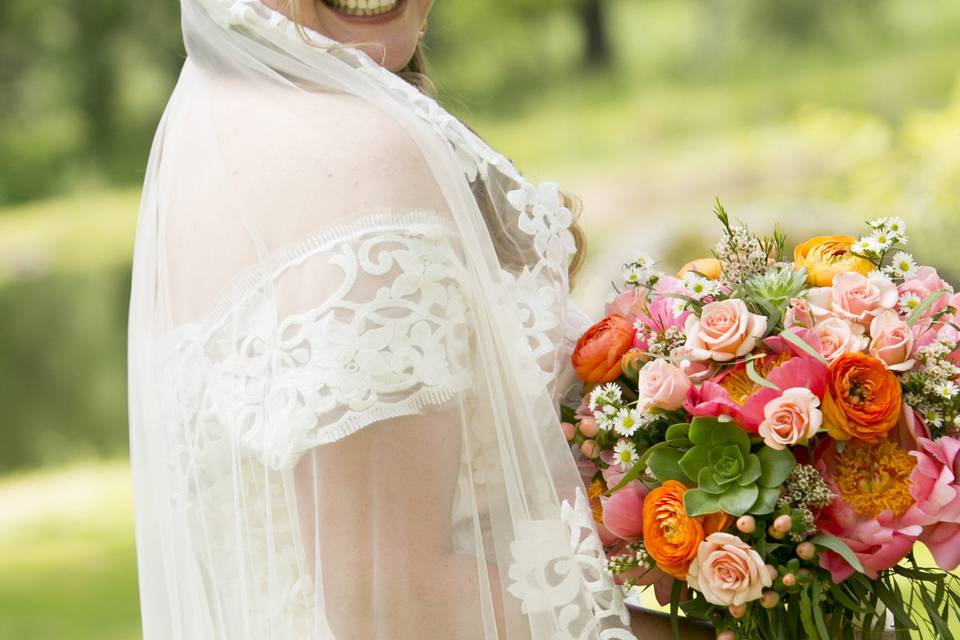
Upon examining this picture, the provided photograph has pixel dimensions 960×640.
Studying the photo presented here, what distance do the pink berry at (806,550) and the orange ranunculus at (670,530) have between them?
128mm

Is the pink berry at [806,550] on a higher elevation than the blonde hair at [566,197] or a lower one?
lower

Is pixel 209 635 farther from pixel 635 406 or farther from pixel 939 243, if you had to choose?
pixel 939 243

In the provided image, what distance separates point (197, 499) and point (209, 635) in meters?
0.22

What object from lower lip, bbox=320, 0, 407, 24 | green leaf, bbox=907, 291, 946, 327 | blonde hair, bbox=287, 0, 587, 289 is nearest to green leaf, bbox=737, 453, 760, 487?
green leaf, bbox=907, 291, 946, 327

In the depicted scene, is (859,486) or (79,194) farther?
(79,194)

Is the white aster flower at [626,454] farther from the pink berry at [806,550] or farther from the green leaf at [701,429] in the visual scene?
the pink berry at [806,550]

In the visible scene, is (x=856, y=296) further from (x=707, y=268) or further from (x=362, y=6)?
(x=362, y=6)

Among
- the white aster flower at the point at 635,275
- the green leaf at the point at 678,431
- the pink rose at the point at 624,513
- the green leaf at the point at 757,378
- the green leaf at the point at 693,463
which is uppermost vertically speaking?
the white aster flower at the point at 635,275

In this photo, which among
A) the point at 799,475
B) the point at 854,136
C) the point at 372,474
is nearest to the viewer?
the point at 372,474

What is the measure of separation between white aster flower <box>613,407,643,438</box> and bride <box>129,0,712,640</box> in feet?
0.29

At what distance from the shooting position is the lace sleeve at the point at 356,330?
1561 millimetres

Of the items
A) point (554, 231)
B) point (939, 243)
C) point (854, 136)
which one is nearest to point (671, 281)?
point (554, 231)

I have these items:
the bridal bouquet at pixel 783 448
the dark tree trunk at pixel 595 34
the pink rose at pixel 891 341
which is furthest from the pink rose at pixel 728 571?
the dark tree trunk at pixel 595 34

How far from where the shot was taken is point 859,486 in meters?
1.69
